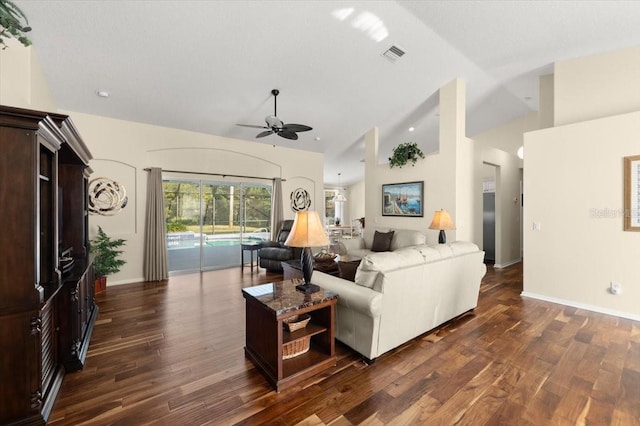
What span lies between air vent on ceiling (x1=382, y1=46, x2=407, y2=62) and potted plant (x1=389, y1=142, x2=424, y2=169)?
1.88m

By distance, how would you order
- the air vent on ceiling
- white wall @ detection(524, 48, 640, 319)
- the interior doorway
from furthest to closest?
the interior doorway, the air vent on ceiling, white wall @ detection(524, 48, 640, 319)

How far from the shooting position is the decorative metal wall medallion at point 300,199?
7.54 m

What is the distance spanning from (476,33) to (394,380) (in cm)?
450

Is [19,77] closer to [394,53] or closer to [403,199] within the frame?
[394,53]

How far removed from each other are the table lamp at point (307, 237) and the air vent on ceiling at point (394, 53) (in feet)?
10.7

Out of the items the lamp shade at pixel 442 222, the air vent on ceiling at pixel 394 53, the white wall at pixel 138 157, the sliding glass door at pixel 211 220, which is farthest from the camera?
the sliding glass door at pixel 211 220

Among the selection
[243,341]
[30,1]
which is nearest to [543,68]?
[243,341]

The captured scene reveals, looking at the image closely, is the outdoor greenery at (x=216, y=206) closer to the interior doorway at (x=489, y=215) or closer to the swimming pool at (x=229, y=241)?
the swimming pool at (x=229, y=241)

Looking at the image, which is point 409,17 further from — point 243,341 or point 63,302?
point 63,302

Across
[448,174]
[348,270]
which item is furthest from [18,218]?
[448,174]

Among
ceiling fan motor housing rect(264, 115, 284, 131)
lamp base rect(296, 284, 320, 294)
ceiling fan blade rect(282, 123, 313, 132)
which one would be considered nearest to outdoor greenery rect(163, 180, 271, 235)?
ceiling fan motor housing rect(264, 115, 284, 131)

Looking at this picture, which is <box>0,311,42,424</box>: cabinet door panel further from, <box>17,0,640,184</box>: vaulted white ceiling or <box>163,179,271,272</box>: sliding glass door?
<box>163,179,271,272</box>: sliding glass door

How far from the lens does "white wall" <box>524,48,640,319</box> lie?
11.9 ft

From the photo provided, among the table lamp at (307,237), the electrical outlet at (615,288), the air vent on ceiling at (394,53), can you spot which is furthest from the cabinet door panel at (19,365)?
the electrical outlet at (615,288)
